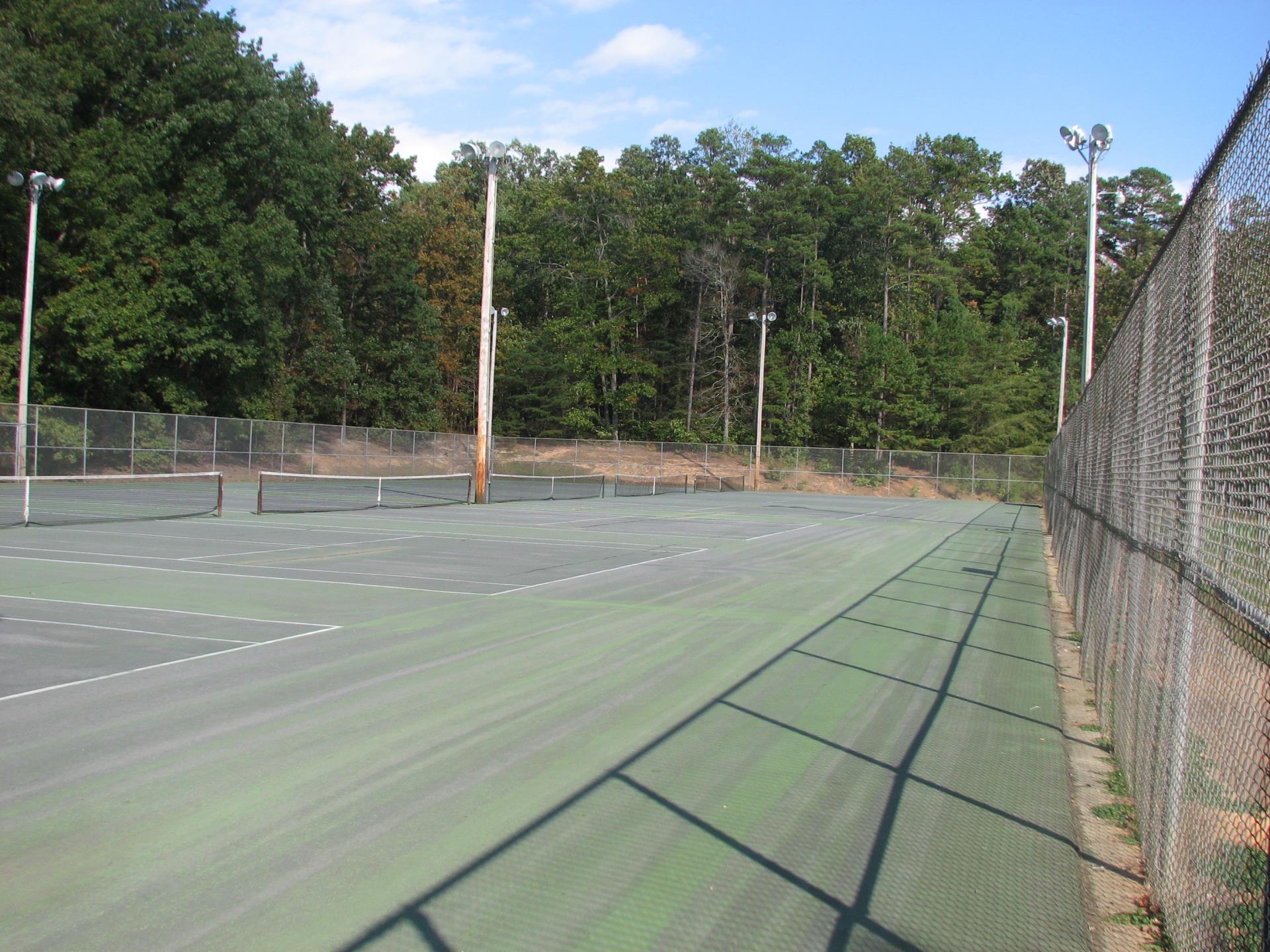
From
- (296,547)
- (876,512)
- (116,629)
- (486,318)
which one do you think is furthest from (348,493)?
(116,629)

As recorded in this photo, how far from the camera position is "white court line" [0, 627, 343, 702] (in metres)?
7.44

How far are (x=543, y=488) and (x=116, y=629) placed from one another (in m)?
36.7

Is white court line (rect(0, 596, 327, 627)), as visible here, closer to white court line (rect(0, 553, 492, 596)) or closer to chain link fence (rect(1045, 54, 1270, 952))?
white court line (rect(0, 553, 492, 596))

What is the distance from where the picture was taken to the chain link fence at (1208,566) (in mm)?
3246

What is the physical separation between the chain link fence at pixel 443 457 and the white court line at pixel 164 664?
27.8m

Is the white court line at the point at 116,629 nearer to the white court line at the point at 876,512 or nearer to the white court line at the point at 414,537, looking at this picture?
the white court line at the point at 414,537

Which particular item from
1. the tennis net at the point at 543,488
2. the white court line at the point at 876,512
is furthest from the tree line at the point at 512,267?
the white court line at the point at 876,512

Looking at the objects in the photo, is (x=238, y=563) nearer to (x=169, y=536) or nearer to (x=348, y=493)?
(x=169, y=536)

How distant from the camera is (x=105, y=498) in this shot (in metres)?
30.9

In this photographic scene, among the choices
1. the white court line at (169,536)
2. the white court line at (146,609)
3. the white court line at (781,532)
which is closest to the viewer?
the white court line at (146,609)

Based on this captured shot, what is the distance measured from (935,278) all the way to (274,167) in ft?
145

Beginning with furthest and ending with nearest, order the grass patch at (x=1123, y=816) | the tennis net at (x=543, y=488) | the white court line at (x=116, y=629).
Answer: the tennis net at (x=543, y=488) → the white court line at (x=116, y=629) → the grass patch at (x=1123, y=816)

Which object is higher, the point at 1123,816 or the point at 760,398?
the point at 760,398

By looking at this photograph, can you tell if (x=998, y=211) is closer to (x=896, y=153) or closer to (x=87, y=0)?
(x=896, y=153)
